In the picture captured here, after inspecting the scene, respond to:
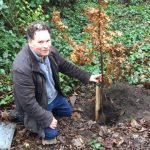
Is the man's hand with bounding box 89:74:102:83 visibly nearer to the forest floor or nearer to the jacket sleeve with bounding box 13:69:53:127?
the forest floor

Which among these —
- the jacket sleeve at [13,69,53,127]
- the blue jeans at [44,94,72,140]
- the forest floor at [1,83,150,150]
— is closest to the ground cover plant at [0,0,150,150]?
the forest floor at [1,83,150,150]

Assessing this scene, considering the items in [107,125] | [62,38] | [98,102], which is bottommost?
[107,125]

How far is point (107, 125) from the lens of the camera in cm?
493

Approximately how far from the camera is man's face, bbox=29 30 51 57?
3.95 m

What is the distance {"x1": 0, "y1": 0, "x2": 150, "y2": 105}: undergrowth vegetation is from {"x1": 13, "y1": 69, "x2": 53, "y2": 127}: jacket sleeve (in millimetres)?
1080

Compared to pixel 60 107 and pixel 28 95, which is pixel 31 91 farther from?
pixel 60 107

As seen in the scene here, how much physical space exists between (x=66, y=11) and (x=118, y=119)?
17.8 feet

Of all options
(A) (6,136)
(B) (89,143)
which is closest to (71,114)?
(B) (89,143)

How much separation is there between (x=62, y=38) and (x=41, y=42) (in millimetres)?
3140

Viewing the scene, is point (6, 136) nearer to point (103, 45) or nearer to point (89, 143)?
point (89, 143)

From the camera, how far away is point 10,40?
6527mm

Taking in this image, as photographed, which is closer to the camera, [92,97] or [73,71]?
[73,71]

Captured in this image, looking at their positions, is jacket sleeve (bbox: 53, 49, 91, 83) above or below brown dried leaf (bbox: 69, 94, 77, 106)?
above

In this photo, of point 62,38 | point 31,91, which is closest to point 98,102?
point 31,91
